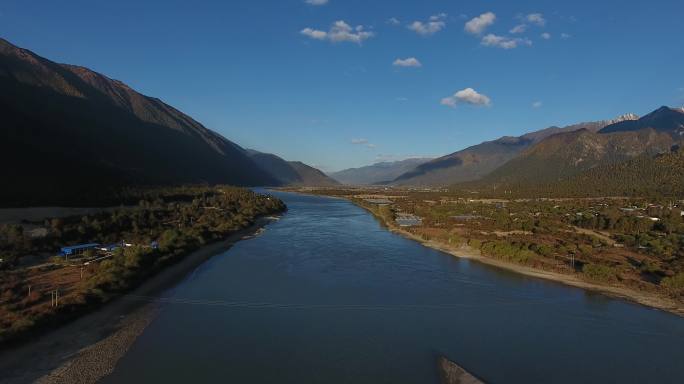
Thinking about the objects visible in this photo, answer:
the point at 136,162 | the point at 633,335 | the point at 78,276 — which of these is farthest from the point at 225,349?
the point at 136,162

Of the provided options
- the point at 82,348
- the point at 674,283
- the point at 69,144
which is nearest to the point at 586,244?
the point at 674,283

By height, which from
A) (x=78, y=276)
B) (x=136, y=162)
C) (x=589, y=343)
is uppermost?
(x=136, y=162)

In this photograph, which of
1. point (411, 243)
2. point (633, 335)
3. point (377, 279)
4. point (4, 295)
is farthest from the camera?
point (411, 243)

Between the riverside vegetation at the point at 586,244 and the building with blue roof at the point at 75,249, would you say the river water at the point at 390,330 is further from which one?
the building with blue roof at the point at 75,249

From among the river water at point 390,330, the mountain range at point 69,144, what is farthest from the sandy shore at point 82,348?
the mountain range at point 69,144

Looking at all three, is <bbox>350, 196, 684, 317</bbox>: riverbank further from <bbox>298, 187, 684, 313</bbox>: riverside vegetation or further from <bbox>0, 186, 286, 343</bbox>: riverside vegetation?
<bbox>0, 186, 286, 343</bbox>: riverside vegetation

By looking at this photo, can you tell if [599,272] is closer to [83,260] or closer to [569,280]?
[569,280]

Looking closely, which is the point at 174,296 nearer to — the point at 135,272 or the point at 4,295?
the point at 135,272
